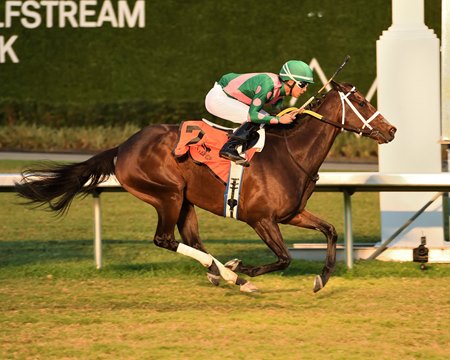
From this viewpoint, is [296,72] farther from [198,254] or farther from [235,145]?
[198,254]

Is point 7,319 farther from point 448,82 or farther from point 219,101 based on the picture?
point 448,82

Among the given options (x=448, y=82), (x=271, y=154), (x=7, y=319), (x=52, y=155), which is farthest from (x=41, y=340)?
(x=52, y=155)

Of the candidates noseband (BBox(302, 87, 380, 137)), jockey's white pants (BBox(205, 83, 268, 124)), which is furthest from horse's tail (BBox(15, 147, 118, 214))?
noseband (BBox(302, 87, 380, 137))

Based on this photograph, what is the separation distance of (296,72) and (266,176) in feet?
2.29

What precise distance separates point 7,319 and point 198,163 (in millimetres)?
1663

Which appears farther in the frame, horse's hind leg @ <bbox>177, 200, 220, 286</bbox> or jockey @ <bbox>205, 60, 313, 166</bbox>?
horse's hind leg @ <bbox>177, 200, 220, 286</bbox>

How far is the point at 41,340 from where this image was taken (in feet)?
22.6

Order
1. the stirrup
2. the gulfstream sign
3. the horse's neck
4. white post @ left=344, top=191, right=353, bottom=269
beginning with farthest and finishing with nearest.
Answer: the gulfstream sign
white post @ left=344, top=191, right=353, bottom=269
the horse's neck
the stirrup

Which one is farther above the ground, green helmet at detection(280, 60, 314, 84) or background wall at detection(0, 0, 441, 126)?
background wall at detection(0, 0, 441, 126)

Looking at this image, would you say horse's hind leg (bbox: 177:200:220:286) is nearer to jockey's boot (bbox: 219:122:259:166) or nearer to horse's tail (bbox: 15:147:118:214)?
horse's tail (bbox: 15:147:118:214)

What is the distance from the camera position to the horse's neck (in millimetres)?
8273

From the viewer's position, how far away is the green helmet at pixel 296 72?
8.09 meters

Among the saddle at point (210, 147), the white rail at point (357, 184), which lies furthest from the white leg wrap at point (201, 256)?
the white rail at point (357, 184)

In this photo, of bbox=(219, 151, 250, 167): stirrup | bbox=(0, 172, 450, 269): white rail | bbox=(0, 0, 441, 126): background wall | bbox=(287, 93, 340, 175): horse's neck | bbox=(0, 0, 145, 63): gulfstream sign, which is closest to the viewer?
bbox=(219, 151, 250, 167): stirrup
